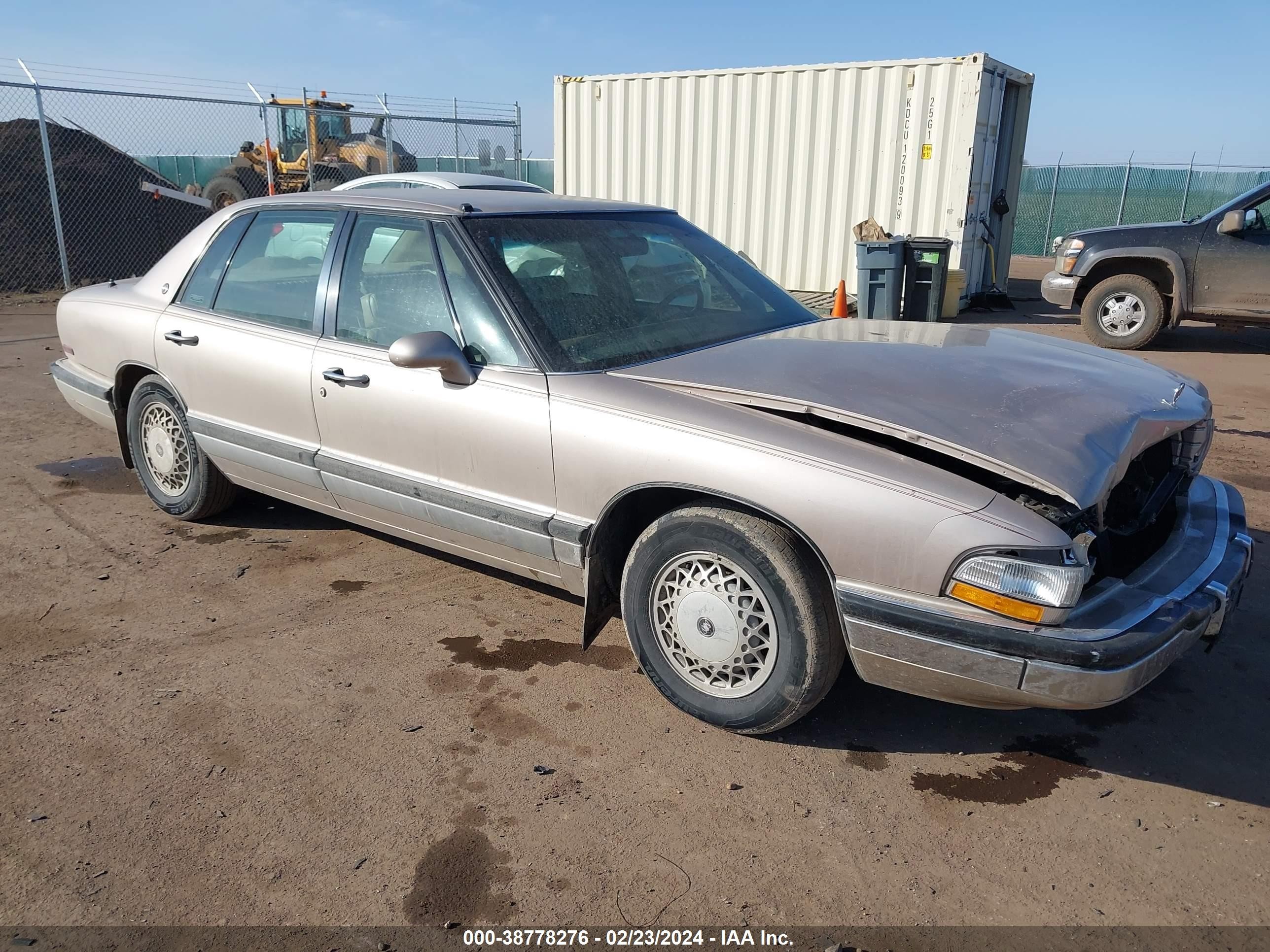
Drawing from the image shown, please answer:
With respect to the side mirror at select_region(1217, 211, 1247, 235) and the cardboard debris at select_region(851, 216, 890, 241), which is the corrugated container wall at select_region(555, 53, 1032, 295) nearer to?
the cardboard debris at select_region(851, 216, 890, 241)

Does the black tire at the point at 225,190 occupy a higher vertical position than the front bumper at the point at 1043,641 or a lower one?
higher

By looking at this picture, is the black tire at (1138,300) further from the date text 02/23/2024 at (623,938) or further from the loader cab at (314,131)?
the loader cab at (314,131)

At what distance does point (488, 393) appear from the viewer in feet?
11.0

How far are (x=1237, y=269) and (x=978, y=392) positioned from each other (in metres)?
8.56

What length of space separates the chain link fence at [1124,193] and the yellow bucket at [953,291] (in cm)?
1345

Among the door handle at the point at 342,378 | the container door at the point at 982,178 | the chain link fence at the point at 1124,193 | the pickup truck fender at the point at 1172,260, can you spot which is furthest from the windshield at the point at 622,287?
the chain link fence at the point at 1124,193

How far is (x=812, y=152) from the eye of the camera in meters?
12.4

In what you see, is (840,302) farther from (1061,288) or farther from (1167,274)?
(1167,274)

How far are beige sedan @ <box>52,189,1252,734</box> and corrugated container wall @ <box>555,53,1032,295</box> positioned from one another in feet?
27.4

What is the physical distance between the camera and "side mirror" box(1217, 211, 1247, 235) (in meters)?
9.36

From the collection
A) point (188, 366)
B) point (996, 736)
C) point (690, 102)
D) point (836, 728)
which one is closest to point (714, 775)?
point (836, 728)

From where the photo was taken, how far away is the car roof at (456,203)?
3803 millimetres

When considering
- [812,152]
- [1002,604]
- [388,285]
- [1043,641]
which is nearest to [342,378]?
[388,285]

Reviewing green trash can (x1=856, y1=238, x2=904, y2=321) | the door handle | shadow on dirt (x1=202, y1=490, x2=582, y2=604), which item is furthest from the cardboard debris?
the door handle
